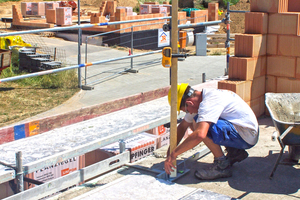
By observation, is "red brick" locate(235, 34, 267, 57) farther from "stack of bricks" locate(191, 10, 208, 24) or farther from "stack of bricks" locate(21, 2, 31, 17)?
"stack of bricks" locate(21, 2, 31, 17)

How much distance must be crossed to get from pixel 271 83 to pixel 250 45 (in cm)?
88

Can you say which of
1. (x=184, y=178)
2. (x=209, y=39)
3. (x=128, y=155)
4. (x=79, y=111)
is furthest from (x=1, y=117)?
(x=209, y=39)

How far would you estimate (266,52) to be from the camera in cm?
630

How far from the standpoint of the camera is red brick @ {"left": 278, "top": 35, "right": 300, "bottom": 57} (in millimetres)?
5930

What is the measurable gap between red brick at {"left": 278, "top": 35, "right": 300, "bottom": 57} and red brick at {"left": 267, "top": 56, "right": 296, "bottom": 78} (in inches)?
3.2

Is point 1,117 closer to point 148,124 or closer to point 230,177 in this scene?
point 148,124

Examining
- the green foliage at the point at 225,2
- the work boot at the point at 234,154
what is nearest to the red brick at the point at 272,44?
the work boot at the point at 234,154

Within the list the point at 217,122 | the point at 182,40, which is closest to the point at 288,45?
the point at 217,122

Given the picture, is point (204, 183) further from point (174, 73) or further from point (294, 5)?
point (294, 5)

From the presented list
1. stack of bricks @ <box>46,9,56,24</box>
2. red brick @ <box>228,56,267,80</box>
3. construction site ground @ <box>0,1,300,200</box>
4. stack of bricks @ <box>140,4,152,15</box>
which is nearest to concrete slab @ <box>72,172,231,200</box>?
construction site ground @ <box>0,1,300,200</box>

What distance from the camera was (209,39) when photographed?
1862cm

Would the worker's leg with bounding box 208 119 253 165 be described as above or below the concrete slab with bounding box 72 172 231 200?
above

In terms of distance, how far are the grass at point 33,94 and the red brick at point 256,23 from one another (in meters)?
4.48

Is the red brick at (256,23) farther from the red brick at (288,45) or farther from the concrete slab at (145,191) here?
the concrete slab at (145,191)
